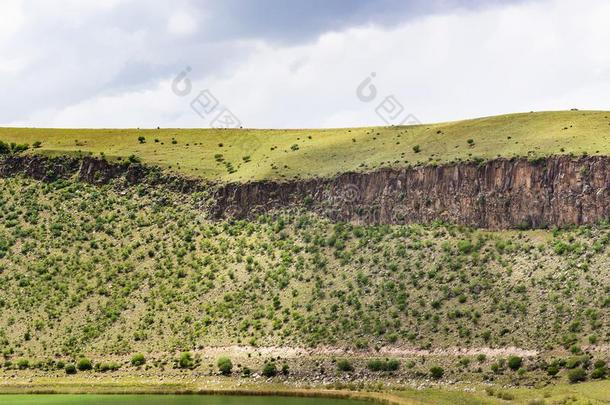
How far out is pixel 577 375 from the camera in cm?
8550

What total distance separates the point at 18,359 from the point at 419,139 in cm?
5644

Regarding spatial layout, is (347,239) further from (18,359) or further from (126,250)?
(18,359)

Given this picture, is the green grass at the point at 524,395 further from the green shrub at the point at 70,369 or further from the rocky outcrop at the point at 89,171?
the rocky outcrop at the point at 89,171

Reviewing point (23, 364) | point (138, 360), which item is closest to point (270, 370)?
point (138, 360)

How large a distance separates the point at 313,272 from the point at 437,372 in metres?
27.1

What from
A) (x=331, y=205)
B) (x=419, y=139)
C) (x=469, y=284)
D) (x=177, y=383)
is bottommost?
(x=177, y=383)

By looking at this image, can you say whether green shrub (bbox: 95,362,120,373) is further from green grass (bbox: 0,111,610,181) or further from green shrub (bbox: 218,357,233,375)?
green grass (bbox: 0,111,610,181)

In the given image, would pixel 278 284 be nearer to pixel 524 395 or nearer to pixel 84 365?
pixel 84 365

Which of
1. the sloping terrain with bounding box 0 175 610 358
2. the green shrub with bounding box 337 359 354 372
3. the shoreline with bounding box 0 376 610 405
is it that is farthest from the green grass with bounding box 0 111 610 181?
the shoreline with bounding box 0 376 610 405

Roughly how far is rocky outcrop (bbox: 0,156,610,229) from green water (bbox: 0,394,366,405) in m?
39.3

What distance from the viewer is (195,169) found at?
468 ft

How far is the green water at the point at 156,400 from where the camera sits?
82.1 meters

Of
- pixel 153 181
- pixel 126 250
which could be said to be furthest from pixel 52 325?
pixel 153 181

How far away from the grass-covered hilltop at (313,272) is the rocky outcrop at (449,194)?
28 cm
